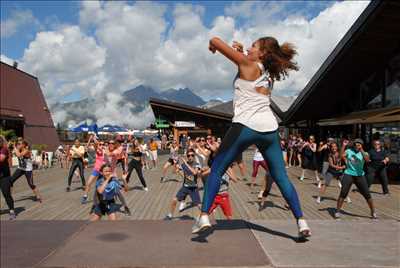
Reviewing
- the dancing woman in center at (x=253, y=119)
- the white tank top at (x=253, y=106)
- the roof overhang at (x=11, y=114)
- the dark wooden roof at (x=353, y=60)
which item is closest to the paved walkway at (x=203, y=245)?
the dancing woman in center at (x=253, y=119)

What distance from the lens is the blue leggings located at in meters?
3.41

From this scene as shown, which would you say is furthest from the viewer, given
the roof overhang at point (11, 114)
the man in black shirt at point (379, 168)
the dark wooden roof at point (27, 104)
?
the dark wooden roof at point (27, 104)

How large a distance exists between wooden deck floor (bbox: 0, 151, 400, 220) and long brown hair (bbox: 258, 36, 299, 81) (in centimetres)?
442

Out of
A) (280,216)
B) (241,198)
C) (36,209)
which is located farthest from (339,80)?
(36,209)

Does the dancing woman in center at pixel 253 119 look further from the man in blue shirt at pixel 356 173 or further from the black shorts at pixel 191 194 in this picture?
the man in blue shirt at pixel 356 173

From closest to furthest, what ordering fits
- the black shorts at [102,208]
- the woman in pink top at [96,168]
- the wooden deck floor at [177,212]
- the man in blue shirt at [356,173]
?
the black shorts at [102,208]
the man in blue shirt at [356,173]
the wooden deck floor at [177,212]
the woman in pink top at [96,168]

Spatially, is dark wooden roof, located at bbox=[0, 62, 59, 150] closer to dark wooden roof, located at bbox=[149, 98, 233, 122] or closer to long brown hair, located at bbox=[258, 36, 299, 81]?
dark wooden roof, located at bbox=[149, 98, 233, 122]

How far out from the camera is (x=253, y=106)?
345cm

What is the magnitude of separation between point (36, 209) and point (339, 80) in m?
14.8

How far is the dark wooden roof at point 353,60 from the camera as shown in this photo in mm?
12270

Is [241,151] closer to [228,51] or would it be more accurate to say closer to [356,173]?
[228,51]

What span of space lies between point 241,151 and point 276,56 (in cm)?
99

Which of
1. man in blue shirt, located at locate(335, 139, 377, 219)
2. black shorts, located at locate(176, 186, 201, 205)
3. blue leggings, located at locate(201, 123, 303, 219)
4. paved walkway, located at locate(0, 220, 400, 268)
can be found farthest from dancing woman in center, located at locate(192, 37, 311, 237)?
man in blue shirt, located at locate(335, 139, 377, 219)

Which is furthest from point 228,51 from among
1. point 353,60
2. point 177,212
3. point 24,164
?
point 353,60
